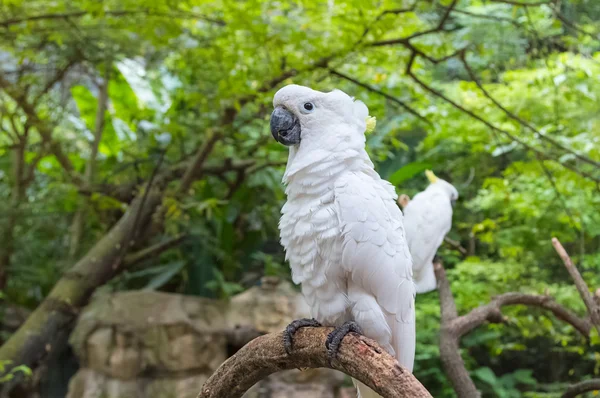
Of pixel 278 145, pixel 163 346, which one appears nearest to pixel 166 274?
pixel 163 346

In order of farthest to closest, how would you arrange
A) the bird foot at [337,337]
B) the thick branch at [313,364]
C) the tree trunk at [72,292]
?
1. the tree trunk at [72,292]
2. the bird foot at [337,337]
3. the thick branch at [313,364]

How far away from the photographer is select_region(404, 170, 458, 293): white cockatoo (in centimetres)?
212

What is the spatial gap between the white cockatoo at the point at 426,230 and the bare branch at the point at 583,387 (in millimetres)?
593

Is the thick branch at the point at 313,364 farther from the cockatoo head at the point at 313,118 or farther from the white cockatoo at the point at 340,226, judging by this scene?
the cockatoo head at the point at 313,118

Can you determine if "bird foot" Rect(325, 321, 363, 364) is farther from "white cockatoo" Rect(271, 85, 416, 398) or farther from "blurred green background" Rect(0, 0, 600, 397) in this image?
"blurred green background" Rect(0, 0, 600, 397)

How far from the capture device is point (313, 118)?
1.19m

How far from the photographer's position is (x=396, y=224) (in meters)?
1.20

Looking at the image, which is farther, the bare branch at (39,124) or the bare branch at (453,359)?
the bare branch at (39,124)

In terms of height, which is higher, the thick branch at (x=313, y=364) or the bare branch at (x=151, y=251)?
the thick branch at (x=313, y=364)

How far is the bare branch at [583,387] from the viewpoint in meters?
1.72

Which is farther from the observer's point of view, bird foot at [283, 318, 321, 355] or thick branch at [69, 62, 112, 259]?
thick branch at [69, 62, 112, 259]

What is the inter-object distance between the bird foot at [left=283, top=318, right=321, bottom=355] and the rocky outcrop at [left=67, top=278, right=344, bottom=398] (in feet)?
7.26

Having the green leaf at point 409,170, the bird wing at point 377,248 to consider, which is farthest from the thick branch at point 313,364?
the green leaf at point 409,170

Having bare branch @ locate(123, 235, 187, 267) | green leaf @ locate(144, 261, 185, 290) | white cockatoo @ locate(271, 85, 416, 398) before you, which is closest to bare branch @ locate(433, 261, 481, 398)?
white cockatoo @ locate(271, 85, 416, 398)
